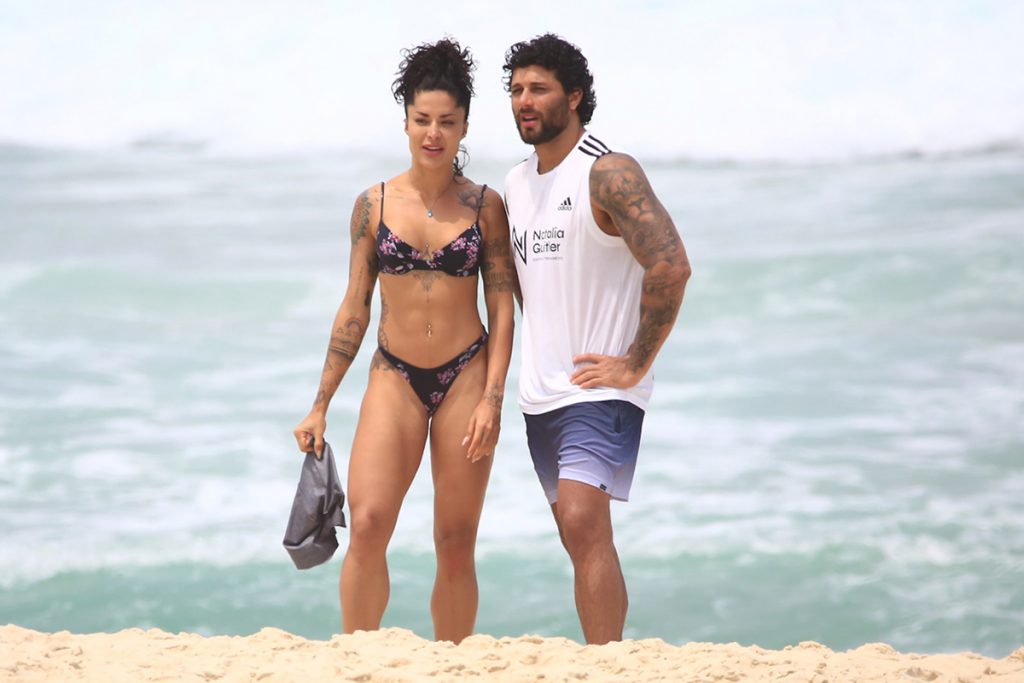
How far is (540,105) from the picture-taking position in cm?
488

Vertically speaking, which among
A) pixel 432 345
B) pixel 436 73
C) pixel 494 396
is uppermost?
pixel 436 73

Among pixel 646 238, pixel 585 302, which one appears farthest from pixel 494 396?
pixel 646 238

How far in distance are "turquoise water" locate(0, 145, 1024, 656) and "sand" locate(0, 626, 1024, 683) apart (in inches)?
147

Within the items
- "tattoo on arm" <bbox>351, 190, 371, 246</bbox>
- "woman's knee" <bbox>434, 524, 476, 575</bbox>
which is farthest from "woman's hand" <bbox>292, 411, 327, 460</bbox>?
"tattoo on arm" <bbox>351, 190, 371, 246</bbox>

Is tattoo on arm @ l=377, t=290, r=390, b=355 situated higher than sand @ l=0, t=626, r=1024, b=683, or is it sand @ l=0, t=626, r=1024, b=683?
tattoo on arm @ l=377, t=290, r=390, b=355

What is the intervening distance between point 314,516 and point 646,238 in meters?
1.59

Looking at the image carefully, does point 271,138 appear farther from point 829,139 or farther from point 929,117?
point 929,117

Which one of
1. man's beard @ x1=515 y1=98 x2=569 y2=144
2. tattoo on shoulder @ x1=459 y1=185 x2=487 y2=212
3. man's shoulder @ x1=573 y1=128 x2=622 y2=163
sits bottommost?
tattoo on shoulder @ x1=459 y1=185 x2=487 y2=212

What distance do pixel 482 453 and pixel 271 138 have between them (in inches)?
962

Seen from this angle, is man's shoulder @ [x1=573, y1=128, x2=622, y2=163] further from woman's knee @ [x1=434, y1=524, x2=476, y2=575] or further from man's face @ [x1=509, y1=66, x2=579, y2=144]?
woman's knee @ [x1=434, y1=524, x2=476, y2=575]

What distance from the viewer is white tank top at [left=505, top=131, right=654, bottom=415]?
4.82 metres

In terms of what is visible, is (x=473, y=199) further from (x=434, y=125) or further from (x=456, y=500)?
(x=456, y=500)

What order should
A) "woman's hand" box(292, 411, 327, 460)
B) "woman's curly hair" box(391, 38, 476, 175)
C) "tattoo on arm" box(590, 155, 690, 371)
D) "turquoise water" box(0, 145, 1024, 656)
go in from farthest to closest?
"turquoise water" box(0, 145, 1024, 656)
"woman's hand" box(292, 411, 327, 460)
"woman's curly hair" box(391, 38, 476, 175)
"tattoo on arm" box(590, 155, 690, 371)

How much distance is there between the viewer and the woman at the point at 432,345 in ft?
16.4
